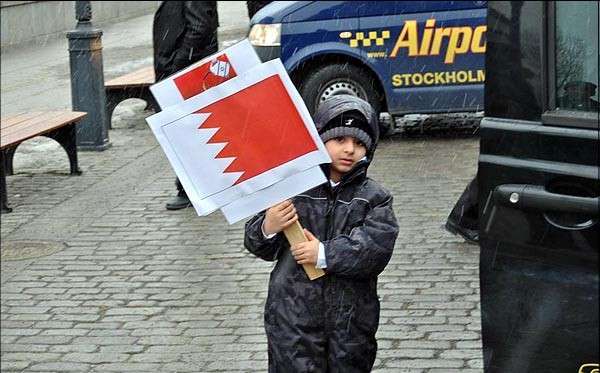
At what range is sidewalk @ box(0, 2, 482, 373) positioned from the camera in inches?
238

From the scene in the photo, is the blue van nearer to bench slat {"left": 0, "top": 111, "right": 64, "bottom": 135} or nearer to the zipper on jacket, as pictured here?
bench slat {"left": 0, "top": 111, "right": 64, "bottom": 135}

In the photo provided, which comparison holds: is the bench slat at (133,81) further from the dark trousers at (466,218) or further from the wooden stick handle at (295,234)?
the wooden stick handle at (295,234)

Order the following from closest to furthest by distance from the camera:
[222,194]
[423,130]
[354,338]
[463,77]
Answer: [222,194]
[354,338]
[463,77]
[423,130]

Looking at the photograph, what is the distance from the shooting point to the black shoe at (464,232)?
7660 millimetres

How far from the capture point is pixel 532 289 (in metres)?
2.95

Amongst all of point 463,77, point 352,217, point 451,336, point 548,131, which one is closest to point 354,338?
point 352,217

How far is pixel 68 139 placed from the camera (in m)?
10.9

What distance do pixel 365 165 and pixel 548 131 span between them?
112 centimetres

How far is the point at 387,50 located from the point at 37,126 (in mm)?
3223

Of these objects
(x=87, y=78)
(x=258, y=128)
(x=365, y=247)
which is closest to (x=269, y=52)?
(x=87, y=78)

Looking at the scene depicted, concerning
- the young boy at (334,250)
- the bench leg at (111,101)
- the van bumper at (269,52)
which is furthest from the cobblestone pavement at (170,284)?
the bench leg at (111,101)

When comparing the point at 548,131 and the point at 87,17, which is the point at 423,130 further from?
the point at 548,131

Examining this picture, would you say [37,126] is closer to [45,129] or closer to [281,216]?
[45,129]

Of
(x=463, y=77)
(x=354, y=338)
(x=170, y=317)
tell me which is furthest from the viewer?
A: (x=463, y=77)
